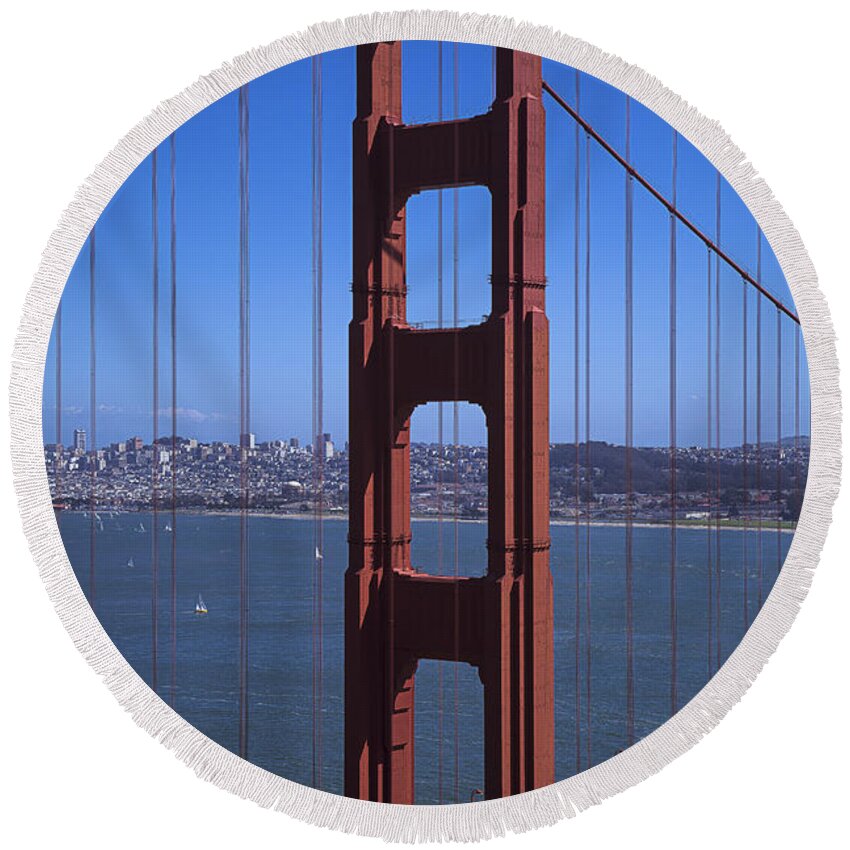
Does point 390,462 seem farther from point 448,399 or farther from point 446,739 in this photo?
point 446,739

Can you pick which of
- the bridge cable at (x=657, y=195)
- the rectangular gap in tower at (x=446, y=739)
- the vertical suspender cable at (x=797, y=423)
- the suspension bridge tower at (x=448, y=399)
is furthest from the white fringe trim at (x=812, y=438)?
the rectangular gap in tower at (x=446, y=739)

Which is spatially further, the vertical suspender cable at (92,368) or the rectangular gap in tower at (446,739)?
the rectangular gap in tower at (446,739)

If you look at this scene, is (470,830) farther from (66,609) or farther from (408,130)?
(408,130)

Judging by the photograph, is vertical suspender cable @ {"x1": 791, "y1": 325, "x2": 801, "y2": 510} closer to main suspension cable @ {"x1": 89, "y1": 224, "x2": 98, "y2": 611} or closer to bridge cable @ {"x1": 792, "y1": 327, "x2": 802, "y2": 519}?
bridge cable @ {"x1": 792, "y1": 327, "x2": 802, "y2": 519}

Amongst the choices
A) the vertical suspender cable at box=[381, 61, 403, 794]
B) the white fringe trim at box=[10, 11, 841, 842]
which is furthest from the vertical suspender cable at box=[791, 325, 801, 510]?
the vertical suspender cable at box=[381, 61, 403, 794]

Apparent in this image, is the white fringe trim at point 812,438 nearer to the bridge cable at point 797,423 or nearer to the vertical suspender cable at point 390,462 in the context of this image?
the bridge cable at point 797,423

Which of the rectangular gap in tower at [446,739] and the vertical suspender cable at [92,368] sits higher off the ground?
the vertical suspender cable at [92,368]

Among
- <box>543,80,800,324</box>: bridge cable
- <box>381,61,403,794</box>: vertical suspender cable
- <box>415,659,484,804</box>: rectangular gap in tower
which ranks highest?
<box>543,80,800,324</box>: bridge cable
